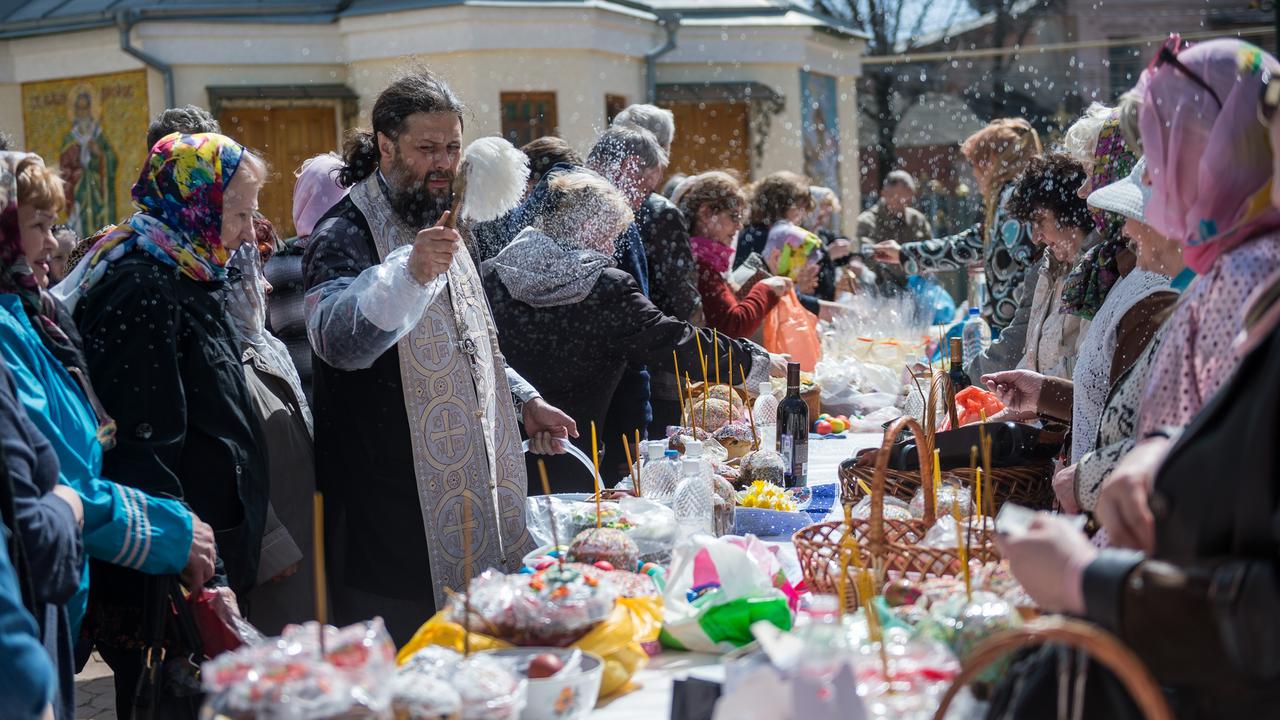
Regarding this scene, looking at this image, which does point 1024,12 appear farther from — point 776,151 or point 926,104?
point 776,151

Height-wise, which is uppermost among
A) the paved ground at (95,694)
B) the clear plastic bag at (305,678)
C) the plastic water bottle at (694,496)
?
the clear plastic bag at (305,678)

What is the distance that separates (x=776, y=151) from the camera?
48.4ft

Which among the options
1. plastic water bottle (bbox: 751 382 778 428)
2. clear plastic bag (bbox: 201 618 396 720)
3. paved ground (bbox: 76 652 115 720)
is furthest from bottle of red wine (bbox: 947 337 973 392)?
paved ground (bbox: 76 652 115 720)

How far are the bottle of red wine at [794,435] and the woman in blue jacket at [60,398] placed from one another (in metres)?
1.68

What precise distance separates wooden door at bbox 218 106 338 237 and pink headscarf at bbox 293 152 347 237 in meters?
8.82

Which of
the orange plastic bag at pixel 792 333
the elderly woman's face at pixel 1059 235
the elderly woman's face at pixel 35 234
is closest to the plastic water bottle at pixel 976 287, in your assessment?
the orange plastic bag at pixel 792 333

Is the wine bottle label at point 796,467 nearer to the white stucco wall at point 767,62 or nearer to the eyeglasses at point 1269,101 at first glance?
the eyeglasses at point 1269,101

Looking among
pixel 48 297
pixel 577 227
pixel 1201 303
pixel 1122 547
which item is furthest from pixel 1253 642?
pixel 577 227

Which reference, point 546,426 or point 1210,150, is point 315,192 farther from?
point 1210,150

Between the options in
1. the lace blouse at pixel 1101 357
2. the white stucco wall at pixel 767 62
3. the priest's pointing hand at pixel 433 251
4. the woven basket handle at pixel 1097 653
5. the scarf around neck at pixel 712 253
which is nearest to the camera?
the woven basket handle at pixel 1097 653

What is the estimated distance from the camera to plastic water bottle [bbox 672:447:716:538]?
2.86m

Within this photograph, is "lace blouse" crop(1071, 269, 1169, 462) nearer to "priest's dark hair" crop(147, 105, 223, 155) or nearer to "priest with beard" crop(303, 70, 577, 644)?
"priest with beard" crop(303, 70, 577, 644)

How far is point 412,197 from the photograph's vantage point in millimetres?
3072

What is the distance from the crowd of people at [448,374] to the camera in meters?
1.45
